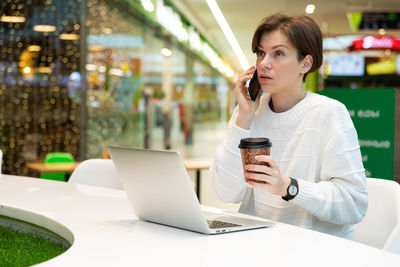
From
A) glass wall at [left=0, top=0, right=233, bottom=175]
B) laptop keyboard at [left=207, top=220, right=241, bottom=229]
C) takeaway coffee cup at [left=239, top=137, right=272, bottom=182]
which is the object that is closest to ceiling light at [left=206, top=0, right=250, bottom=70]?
glass wall at [left=0, top=0, right=233, bottom=175]

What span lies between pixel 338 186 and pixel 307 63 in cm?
48

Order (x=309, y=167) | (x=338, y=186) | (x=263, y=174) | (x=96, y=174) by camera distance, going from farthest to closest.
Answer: (x=96, y=174)
(x=309, y=167)
(x=338, y=186)
(x=263, y=174)

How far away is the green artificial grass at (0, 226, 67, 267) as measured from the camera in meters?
1.51

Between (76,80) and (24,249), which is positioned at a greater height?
(76,80)

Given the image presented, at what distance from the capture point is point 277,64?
204 cm

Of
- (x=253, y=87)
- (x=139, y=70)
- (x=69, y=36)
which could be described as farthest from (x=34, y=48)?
(x=253, y=87)

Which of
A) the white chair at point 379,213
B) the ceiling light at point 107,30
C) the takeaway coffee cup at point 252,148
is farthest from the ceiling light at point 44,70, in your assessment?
the takeaway coffee cup at point 252,148

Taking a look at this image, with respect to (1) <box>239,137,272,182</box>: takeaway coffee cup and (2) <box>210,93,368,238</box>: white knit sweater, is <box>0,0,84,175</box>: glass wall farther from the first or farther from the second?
(1) <box>239,137,272,182</box>: takeaway coffee cup

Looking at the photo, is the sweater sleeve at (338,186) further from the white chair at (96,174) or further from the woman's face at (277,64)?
the white chair at (96,174)

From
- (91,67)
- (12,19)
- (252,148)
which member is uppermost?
(12,19)

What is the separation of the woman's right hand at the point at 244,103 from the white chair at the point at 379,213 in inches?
19.8

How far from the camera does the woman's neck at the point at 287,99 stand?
2102 mm

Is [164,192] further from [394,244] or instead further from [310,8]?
[310,8]

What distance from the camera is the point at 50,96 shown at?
7062mm
